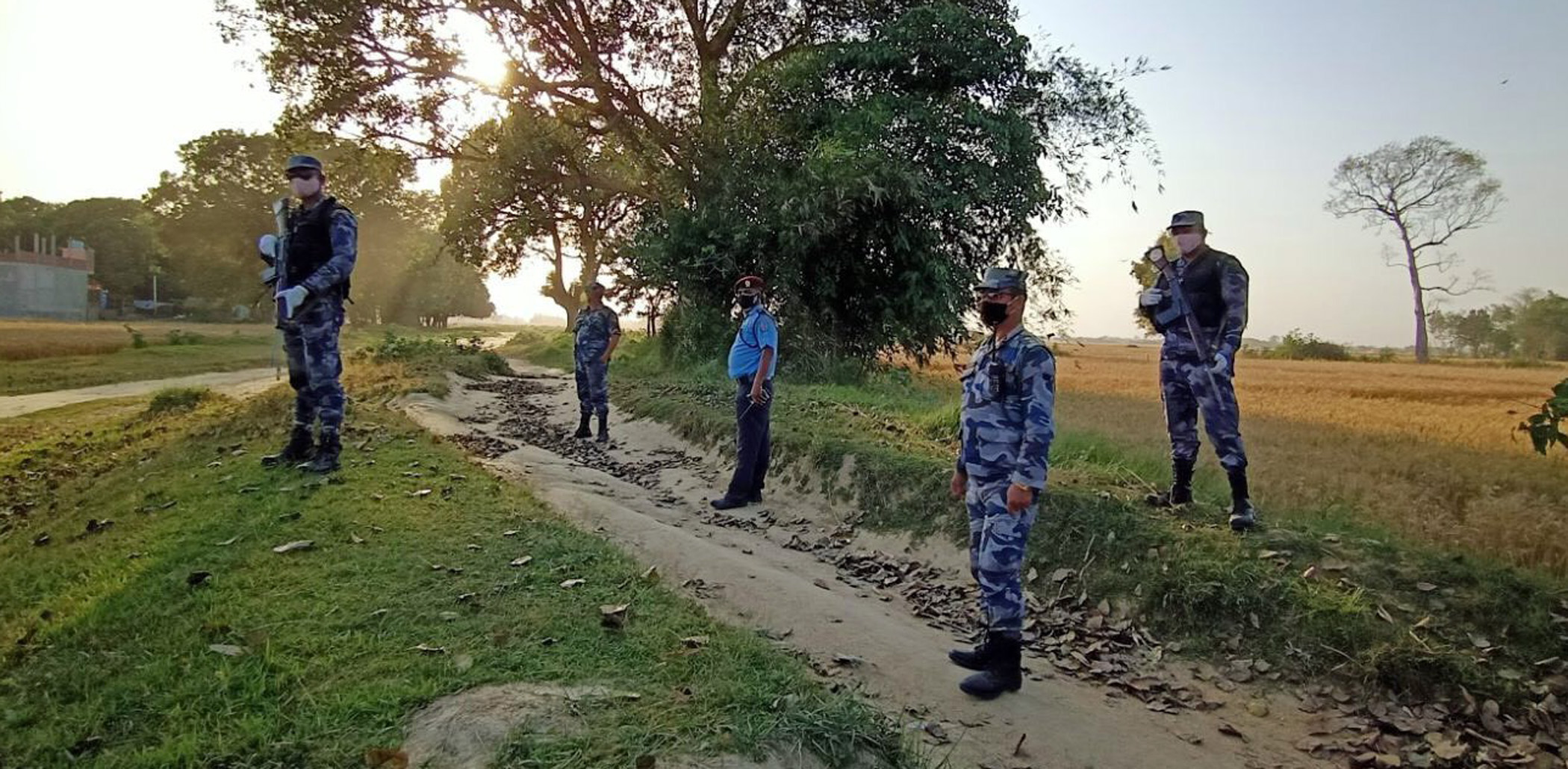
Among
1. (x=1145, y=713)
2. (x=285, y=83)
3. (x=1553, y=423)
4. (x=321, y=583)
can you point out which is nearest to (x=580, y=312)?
(x=321, y=583)

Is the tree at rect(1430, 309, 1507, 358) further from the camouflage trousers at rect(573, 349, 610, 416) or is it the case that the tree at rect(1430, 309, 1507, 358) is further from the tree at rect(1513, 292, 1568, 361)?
the camouflage trousers at rect(573, 349, 610, 416)

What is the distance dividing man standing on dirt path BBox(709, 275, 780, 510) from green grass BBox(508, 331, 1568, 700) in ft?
2.72

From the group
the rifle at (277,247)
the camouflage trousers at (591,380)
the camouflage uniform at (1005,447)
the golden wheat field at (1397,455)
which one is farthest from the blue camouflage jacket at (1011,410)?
the camouflage trousers at (591,380)

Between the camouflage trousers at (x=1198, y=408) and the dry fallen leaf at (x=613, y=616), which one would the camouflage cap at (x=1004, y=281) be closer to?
the dry fallen leaf at (x=613, y=616)

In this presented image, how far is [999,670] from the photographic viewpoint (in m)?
4.68

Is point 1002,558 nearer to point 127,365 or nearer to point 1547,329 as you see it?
point 127,365

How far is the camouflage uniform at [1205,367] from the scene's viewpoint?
6625 mm

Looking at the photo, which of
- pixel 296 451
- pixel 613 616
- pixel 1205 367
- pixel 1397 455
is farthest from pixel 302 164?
pixel 1397 455

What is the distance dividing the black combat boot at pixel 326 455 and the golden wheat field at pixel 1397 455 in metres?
8.07

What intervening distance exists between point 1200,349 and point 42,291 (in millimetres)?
63946

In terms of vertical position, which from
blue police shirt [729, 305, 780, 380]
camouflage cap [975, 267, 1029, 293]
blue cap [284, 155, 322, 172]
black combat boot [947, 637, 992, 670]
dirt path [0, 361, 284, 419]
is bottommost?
dirt path [0, 361, 284, 419]

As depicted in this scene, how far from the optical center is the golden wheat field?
647cm

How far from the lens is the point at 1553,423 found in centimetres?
434

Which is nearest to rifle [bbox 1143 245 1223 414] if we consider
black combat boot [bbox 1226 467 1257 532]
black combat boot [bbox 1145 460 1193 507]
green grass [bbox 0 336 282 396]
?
black combat boot [bbox 1226 467 1257 532]
